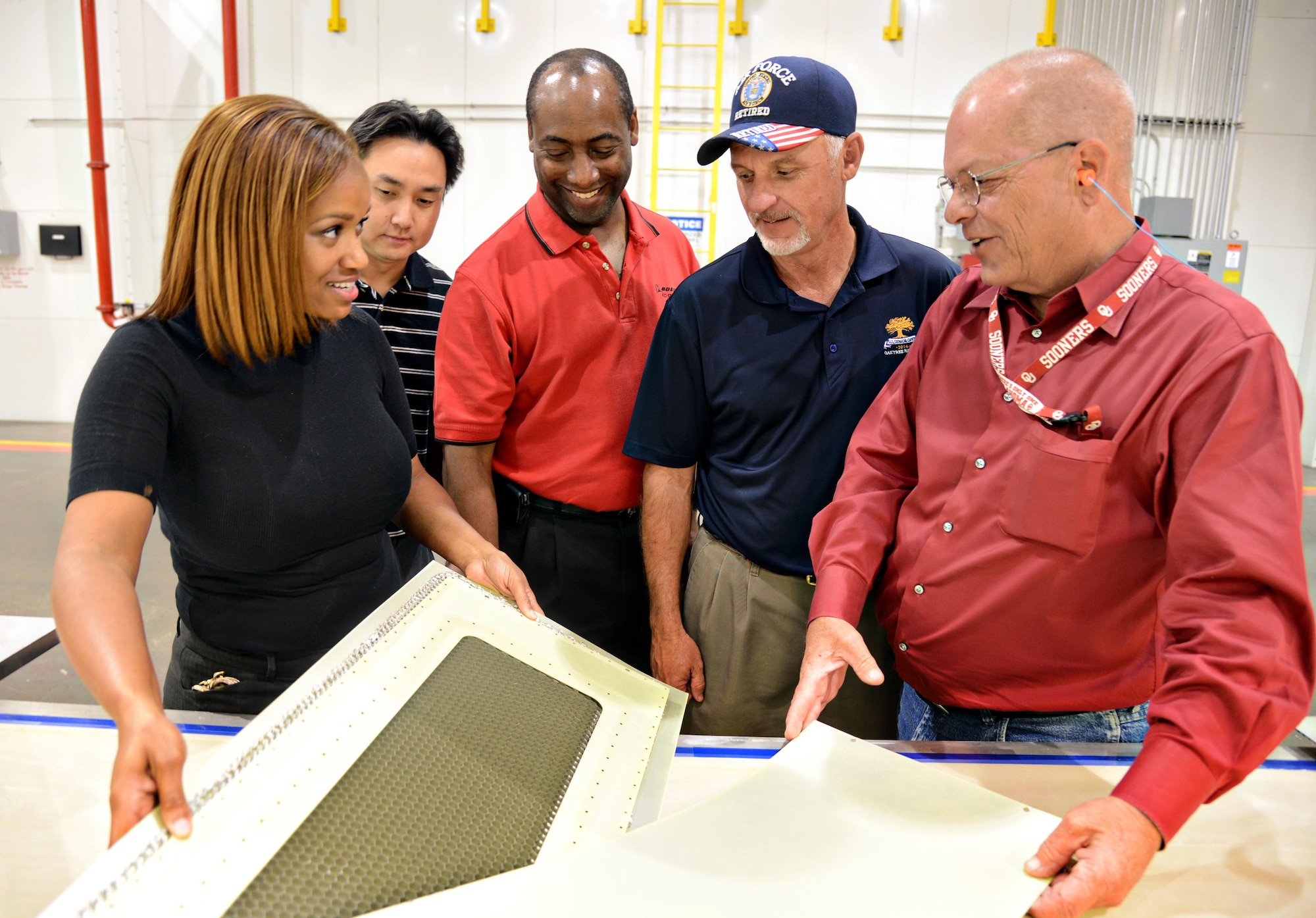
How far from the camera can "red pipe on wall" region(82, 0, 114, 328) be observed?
562cm

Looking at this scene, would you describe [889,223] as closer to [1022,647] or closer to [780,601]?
[780,601]

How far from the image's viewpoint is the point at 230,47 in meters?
5.80

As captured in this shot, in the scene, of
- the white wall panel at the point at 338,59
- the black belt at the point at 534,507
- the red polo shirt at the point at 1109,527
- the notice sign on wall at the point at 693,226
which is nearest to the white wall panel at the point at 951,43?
the notice sign on wall at the point at 693,226

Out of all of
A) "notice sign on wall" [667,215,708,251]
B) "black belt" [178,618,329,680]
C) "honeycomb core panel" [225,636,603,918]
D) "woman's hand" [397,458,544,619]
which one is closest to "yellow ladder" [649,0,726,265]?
"notice sign on wall" [667,215,708,251]

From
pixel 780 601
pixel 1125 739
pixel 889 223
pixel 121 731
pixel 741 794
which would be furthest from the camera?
pixel 889 223

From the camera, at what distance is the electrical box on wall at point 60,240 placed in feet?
20.5

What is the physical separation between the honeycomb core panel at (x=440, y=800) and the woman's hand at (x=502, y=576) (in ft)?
0.63

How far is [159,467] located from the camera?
1157mm

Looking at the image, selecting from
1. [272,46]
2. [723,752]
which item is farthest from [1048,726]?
[272,46]

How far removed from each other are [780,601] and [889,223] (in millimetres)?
4875

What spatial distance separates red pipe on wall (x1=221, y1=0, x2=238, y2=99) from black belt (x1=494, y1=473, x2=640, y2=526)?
5.15m

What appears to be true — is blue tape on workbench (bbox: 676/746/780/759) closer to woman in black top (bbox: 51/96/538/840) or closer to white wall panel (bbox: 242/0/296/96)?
woman in black top (bbox: 51/96/538/840)

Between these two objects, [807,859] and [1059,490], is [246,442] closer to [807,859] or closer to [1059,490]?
[807,859]

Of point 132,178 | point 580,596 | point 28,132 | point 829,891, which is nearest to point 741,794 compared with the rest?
point 829,891
